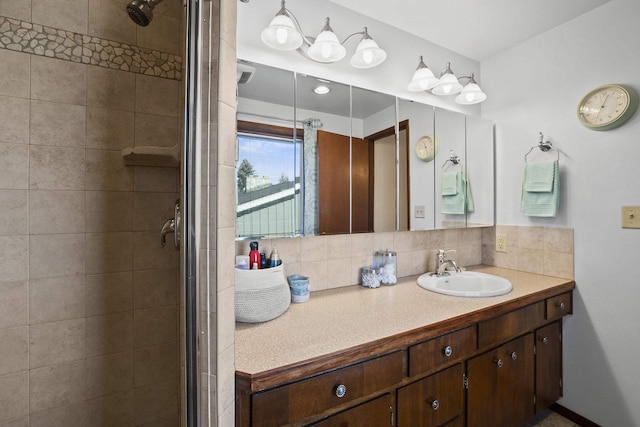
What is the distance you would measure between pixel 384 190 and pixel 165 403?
1.38m

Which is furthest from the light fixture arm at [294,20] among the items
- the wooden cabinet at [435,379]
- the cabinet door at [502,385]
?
the cabinet door at [502,385]

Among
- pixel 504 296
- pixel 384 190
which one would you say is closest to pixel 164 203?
pixel 384 190

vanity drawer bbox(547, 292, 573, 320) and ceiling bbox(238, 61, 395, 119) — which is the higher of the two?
ceiling bbox(238, 61, 395, 119)

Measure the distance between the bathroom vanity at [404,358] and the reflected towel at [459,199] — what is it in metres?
0.53

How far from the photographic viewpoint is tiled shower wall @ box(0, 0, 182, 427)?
3.18ft

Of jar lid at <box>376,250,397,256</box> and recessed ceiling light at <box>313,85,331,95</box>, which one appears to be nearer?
recessed ceiling light at <box>313,85,331,95</box>

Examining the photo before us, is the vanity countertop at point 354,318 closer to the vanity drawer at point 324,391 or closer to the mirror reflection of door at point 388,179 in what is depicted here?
the vanity drawer at point 324,391

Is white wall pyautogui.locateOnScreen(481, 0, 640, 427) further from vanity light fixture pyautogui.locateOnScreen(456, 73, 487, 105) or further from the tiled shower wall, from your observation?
the tiled shower wall

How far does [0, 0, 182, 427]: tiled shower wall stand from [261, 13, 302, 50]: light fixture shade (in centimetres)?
37

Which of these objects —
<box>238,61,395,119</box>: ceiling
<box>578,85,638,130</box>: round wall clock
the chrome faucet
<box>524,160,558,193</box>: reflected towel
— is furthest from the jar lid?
<box>578,85,638,130</box>: round wall clock

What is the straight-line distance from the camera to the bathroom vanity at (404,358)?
81 centimetres

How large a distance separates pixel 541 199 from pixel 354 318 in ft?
4.72

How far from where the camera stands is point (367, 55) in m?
1.47

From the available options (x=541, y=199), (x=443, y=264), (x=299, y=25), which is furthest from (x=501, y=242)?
(x=299, y=25)
